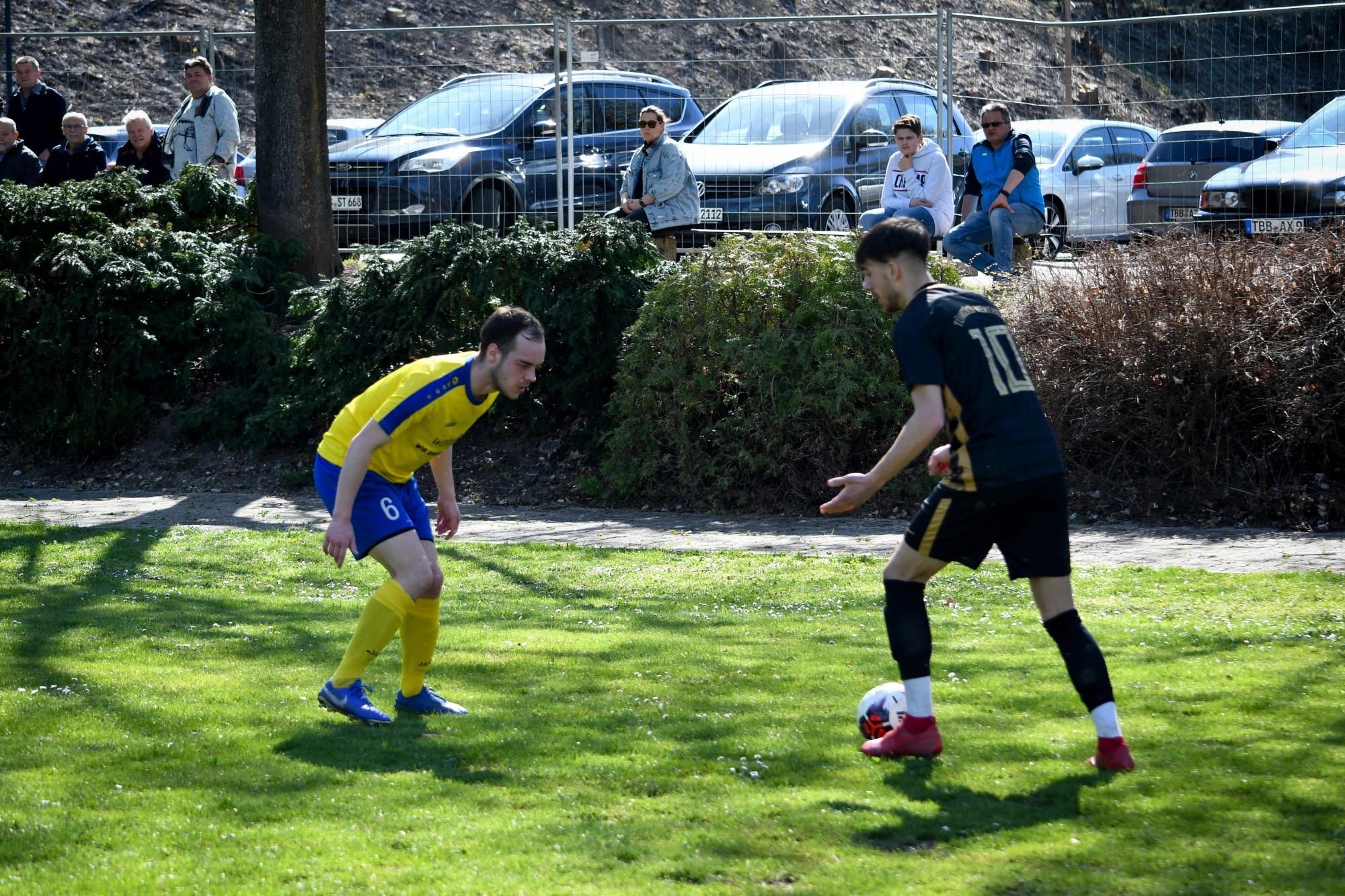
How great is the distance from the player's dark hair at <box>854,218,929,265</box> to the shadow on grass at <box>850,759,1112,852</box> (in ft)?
6.16

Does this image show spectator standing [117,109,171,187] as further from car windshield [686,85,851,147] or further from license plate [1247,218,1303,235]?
license plate [1247,218,1303,235]

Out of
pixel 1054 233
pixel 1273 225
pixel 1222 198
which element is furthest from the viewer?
pixel 1054 233

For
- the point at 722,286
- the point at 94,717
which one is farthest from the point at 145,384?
the point at 94,717

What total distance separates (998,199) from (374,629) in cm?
852

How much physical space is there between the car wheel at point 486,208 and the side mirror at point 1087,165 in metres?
7.32

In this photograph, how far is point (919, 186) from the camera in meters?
12.5

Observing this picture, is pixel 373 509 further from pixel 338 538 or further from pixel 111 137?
pixel 111 137

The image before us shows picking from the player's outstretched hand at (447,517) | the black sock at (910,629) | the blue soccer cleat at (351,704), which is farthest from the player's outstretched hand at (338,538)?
the black sock at (910,629)

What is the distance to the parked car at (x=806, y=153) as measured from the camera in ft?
45.9

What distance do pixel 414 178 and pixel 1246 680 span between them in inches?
431

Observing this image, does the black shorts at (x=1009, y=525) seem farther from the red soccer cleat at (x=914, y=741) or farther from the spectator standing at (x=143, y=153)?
the spectator standing at (x=143, y=153)

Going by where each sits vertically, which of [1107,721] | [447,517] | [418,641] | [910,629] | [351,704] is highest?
[447,517]

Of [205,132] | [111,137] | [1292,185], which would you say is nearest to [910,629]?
[1292,185]

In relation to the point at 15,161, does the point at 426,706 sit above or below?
below
